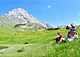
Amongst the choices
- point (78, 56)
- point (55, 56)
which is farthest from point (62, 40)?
point (78, 56)

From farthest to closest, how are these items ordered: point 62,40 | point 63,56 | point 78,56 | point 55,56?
1. point 62,40
2. point 55,56
3. point 63,56
4. point 78,56

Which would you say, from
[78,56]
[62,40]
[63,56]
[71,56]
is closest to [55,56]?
[63,56]

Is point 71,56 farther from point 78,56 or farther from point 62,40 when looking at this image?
point 62,40

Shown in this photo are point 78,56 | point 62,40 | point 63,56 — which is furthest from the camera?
point 62,40

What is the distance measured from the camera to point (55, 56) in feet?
25.0

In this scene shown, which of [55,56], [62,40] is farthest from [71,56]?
[62,40]

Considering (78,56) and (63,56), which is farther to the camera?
(63,56)

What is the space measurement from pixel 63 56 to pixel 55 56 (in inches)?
38.6

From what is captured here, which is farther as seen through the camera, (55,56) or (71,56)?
(55,56)

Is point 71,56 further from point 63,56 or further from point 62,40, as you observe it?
point 62,40

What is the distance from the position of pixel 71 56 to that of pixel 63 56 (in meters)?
0.74

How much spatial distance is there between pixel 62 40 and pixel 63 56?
7.06 metres

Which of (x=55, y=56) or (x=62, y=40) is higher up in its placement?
(x=62, y=40)

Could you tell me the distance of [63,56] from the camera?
6902mm
